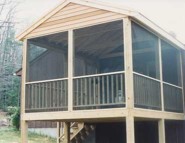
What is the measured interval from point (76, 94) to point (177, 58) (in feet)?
16.0

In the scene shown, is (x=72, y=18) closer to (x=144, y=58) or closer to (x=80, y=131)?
(x=144, y=58)

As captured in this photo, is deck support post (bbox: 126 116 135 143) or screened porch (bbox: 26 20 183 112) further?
screened porch (bbox: 26 20 183 112)

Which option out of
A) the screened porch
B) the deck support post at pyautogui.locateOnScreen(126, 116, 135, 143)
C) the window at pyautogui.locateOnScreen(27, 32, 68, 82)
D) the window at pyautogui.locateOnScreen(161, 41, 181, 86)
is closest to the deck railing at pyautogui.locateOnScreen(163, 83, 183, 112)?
the screened porch

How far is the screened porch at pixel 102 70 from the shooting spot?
33.1 feet

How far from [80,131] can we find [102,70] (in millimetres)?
2890

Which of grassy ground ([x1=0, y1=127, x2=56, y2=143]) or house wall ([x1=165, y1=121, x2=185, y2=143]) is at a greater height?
house wall ([x1=165, y1=121, x2=185, y2=143])

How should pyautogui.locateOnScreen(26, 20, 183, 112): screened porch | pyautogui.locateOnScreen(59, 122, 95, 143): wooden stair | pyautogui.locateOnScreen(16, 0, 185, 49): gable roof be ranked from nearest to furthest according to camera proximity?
pyautogui.locateOnScreen(16, 0, 185, 49): gable roof
pyautogui.locateOnScreen(26, 20, 183, 112): screened porch
pyautogui.locateOnScreen(59, 122, 95, 143): wooden stair

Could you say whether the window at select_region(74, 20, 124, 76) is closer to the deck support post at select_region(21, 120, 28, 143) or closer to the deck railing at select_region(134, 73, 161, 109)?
the deck railing at select_region(134, 73, 161, 109)

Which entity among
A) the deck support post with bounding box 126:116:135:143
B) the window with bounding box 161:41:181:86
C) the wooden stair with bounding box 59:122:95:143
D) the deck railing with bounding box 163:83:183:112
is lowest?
the wooden stair with bounding box 59:122:95:143

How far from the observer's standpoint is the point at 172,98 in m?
12.2

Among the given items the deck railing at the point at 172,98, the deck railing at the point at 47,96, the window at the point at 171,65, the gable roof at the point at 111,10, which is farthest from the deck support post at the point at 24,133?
the window at the point at 171,65

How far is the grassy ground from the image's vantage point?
1909cm

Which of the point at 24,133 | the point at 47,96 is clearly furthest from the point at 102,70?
the point at 24,133

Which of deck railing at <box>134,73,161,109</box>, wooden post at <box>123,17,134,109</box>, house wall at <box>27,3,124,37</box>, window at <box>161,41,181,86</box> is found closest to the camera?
wooden post at <box>123,17,134,109</box>
